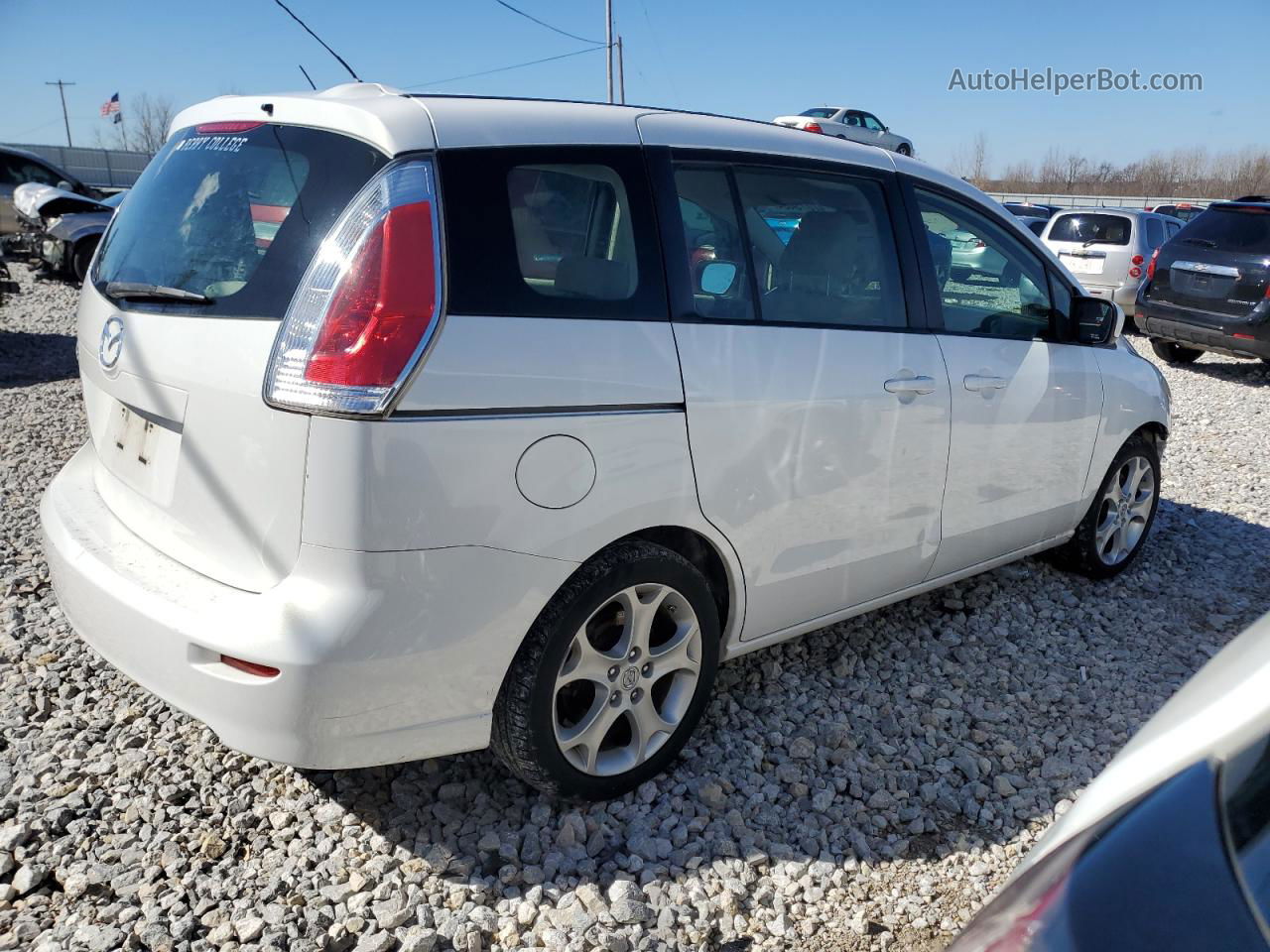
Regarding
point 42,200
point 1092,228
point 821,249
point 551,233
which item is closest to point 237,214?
point 551,233

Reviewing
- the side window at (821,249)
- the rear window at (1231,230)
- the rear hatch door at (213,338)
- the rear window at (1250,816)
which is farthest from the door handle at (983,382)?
the rear window at (1231,230)

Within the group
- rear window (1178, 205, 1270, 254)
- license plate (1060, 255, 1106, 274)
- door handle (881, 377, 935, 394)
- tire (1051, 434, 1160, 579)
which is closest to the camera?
door handle (881, 377, 935, 394)

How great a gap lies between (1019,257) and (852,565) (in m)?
1.55

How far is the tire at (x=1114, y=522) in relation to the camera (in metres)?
4.39

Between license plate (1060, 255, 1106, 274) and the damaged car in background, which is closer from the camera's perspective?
the damaged car in background

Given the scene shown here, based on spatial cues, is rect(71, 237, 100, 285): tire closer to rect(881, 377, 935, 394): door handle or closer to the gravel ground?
the gravel ground

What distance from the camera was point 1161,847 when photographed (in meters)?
1.17

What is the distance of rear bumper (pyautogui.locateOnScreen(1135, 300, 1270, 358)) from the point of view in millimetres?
9570

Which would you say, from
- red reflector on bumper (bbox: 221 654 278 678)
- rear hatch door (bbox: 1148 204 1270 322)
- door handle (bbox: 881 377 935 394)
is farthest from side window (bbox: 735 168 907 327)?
rear hatch door (bbox: 1148 204 1270 322)

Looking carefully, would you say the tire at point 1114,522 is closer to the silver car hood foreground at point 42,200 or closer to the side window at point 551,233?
the side window at point 551,233

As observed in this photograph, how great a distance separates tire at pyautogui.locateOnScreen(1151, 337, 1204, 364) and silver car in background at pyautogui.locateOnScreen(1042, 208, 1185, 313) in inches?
53.8

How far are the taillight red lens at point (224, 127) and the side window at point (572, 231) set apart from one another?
72 cm

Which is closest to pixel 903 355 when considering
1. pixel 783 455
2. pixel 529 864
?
pixel 783 455

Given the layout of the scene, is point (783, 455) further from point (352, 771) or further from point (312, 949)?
point (312, 949)
